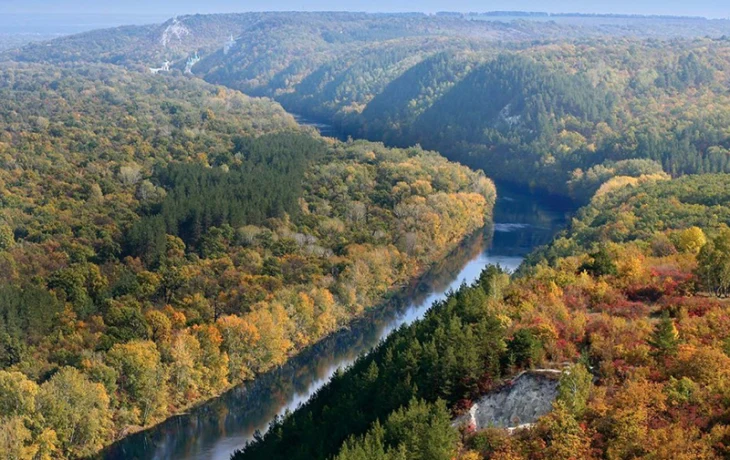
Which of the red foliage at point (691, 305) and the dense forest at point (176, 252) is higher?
the red foliage at point (691, 305)

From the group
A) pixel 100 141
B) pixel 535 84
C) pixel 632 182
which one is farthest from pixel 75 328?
pixel 535 84

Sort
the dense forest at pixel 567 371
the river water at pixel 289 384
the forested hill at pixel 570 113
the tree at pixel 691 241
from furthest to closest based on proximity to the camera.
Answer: the forested hill at pixel 570 113, the river water at pixel 289 384, the tree at pixel 691 241, the dense forest at pixel 567 371

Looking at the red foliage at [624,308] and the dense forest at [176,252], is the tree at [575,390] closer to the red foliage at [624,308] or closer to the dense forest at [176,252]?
the red foliage at [624,308]

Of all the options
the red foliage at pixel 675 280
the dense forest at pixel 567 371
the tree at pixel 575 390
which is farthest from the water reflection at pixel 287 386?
the tree at pixel 575 390

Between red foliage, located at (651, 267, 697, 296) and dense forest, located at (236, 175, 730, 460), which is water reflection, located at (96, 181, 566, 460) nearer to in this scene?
dense forest, located at (236, 175, 730, 460)

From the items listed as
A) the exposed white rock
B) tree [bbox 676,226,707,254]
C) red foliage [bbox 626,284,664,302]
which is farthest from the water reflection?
red foliage [bbox 626,284,664,302]

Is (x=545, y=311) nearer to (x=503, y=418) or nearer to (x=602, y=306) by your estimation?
(x=602, y=306)

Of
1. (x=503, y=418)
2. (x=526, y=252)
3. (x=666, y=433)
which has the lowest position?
(x=526, y=252)
